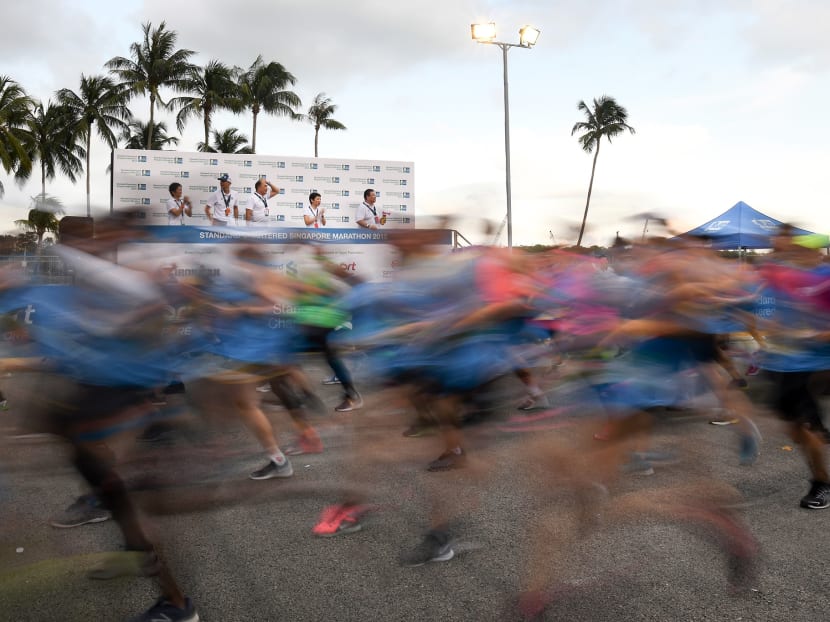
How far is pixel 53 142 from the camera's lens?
43.1 m

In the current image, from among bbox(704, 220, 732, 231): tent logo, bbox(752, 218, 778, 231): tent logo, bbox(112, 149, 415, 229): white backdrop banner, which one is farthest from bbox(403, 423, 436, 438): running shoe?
bbox(752, 218, 778, 231): tent logo

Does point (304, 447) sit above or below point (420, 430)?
below

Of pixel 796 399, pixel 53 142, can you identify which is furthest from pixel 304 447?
pixel 53 142

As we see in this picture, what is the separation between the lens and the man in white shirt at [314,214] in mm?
11926

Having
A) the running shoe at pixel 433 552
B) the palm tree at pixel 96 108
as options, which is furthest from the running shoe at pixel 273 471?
the palm tree at pixel 96 108

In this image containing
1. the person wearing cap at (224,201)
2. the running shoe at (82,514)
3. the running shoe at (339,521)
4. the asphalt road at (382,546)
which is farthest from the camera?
the person wearing cap at (224,201)

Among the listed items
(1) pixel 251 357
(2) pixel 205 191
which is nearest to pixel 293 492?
(1) pixel 251 357

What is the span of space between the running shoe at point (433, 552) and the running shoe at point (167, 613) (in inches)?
43.3

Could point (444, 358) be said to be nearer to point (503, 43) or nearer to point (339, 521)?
point (339, 521)

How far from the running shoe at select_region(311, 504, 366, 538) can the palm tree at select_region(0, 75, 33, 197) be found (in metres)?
31.5

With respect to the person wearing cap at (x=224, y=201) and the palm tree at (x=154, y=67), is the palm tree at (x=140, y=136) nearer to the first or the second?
the palm tree at (x=154, y=67)

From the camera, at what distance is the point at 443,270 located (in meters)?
3.72

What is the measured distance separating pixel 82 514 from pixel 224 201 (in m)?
8.06

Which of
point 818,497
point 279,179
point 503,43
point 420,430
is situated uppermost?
point 503,43
